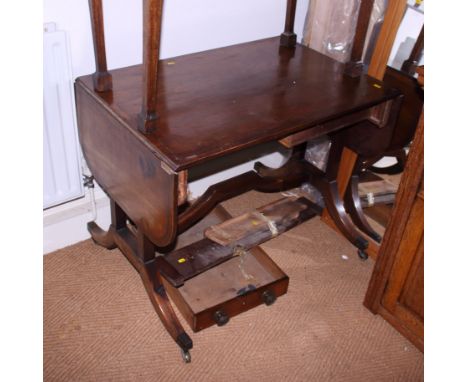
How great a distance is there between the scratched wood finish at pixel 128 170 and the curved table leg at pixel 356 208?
970mm

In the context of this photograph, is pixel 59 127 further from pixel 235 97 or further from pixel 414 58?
pixel 414 58

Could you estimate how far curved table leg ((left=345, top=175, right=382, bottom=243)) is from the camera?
2129 mm

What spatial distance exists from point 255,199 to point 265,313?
0.68 metres

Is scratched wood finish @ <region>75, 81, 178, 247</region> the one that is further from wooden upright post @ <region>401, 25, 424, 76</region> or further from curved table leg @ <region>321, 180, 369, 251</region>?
wooden upright post @ <region>401, 25, 424, 76</region>

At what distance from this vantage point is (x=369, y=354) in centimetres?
173

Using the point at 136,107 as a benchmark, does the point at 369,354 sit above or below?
below

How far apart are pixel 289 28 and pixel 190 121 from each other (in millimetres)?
710

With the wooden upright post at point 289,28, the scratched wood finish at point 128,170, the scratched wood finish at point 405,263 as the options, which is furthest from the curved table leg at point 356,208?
the scratched wood finish at point 128,170

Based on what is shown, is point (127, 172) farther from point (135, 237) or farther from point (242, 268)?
point (242, 268)

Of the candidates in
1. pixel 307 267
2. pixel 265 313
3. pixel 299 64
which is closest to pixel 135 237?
pixel 265 313

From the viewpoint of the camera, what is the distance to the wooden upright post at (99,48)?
1409 mm

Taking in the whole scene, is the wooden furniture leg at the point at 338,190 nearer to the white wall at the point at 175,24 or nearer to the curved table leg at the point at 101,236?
the white wall at the point at 175,24

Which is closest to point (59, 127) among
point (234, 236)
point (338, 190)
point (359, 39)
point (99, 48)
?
point (99, 48)
